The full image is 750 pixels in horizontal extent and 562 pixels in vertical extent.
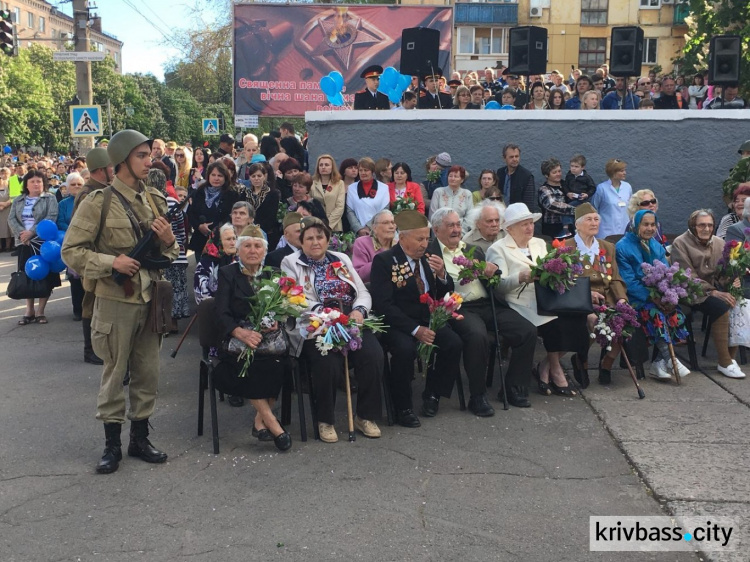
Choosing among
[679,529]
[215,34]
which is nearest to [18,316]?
[679,529]

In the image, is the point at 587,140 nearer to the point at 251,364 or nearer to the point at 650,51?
the point at 251,364

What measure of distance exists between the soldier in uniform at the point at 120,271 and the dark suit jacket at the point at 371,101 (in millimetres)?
8025

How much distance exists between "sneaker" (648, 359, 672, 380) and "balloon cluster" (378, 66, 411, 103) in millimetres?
6942

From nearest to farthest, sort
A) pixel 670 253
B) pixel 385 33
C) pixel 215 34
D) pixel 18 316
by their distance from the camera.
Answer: pixel 670 253, pixel 18 316, pixel 385 33, pixel 215 34

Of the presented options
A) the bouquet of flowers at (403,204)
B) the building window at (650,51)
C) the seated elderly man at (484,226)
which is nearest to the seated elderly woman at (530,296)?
the seated elderly man at (484,226)

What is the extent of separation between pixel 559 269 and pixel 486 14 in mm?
47245

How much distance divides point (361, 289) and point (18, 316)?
6.53 metres

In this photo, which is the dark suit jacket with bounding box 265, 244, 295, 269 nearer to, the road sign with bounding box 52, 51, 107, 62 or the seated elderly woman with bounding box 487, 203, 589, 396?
the seated elderly woman with bounding box 487, 203, 589, 396

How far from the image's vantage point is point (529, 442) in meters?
6.32

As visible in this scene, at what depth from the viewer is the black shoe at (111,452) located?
5.68 meters

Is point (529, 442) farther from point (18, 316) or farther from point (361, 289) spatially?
point (18, 316)

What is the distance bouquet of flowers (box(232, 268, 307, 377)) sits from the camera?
6133mm

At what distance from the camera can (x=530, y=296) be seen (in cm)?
763

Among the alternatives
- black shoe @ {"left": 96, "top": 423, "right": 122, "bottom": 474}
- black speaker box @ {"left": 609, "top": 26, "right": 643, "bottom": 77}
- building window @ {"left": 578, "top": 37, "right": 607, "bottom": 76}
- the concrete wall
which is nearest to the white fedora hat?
black shoe @ {"left": 96, "top": 423, "right": 122, "bottom": 474}
